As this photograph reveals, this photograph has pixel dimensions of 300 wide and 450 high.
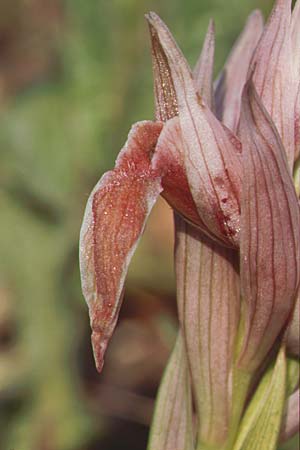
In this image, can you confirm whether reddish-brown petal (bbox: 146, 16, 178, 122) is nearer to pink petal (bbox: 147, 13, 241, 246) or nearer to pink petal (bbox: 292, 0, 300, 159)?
pink petal (bbox: 147, 13, 241, 246)

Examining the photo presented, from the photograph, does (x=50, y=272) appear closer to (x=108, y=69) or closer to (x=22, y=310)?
(x=22, y=310)

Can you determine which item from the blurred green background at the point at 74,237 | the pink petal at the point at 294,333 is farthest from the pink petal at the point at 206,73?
the blurred green background at the point at 74,237

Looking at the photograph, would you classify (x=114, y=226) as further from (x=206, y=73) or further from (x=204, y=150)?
(x=206, y=73)

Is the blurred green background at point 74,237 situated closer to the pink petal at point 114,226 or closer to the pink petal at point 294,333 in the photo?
the pink petal at point 294,333

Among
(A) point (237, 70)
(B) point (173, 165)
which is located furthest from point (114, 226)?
(A) point (237, 70)

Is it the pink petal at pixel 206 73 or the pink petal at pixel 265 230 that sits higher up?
the pink petal at pixel 206 73

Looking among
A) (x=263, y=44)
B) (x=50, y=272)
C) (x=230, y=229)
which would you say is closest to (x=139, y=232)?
(x=230, y=229)
